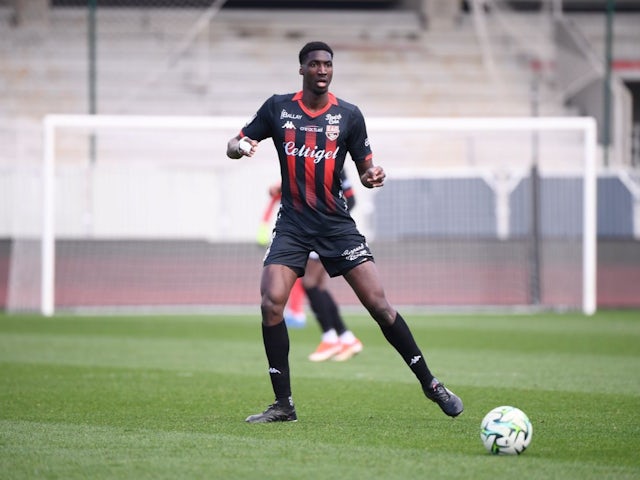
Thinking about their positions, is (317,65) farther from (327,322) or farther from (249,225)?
(249,225)

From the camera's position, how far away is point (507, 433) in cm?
646

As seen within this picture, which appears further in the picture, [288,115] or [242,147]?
[288,115]

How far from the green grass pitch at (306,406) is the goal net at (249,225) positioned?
426 centimetres

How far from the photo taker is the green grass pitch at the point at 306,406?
6.18 meters

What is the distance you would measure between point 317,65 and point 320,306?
5.33m

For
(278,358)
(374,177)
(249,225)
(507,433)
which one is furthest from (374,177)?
(249,225)

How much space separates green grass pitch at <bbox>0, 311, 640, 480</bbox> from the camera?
20.3 ft

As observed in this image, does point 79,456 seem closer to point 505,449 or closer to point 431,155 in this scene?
point 505,449

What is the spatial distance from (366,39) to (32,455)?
72.3 feet

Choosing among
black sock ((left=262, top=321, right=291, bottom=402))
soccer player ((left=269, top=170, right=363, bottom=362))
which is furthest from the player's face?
soccer player ((left=269, top=170, right=363, bottom=362))

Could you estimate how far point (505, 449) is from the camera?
21.2ft

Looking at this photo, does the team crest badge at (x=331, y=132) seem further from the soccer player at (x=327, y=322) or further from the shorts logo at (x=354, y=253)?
the soccer player at (x=327, y=322)

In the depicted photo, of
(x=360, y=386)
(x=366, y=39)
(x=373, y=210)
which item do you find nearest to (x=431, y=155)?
(x=373, y=210)

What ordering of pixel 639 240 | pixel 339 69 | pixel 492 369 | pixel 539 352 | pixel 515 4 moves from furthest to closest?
pixel 515 4 < pixel 339 69 < pixel 639 240 < pixel 539 352 < pixel 492 369
